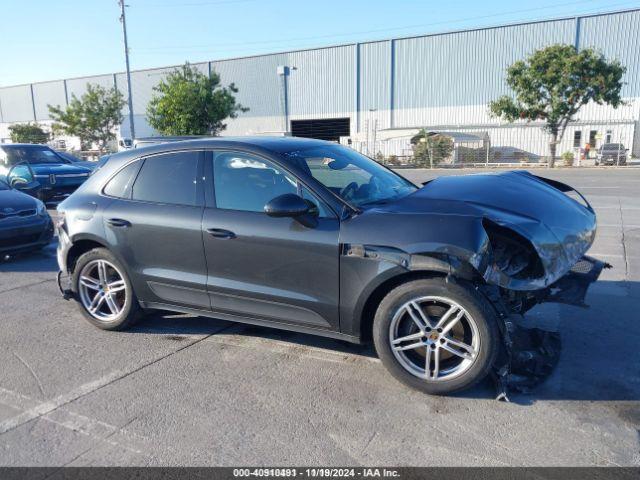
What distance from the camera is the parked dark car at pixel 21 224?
7531mm

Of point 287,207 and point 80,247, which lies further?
point 80,247

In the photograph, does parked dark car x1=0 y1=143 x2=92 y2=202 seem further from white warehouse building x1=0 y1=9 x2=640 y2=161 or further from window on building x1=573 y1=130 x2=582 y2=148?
window on building x1=573 y1=130 x2=582 y2=148

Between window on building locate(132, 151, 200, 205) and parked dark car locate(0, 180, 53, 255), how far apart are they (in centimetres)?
413

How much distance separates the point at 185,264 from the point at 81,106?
139 feet

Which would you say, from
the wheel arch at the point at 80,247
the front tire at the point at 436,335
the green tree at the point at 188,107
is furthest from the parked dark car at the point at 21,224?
the green tree at the point at 188,107

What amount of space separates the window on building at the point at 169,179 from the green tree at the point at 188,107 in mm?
25457

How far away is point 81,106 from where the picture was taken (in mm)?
40938

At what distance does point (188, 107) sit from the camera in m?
28.6

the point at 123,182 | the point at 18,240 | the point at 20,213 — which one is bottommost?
the point at 18,240

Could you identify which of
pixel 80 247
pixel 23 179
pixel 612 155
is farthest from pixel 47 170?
pixel 612 155

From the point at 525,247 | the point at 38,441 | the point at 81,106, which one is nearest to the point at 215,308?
the point at 38,441

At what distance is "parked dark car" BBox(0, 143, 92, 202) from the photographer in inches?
541

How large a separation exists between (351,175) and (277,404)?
6.40ft

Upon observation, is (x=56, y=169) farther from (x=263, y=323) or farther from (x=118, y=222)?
(x=263, y=323)
